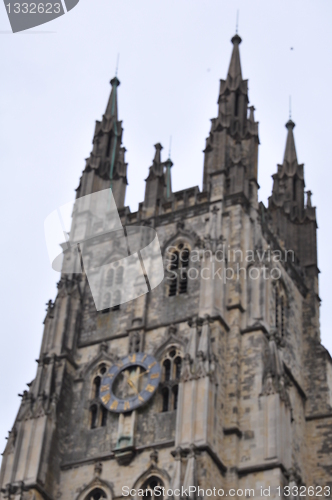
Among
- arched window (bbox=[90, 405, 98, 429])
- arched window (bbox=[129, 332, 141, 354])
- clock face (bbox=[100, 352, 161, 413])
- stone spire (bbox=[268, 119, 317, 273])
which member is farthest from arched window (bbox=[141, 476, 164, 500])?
stone spire (bbox=[268, 119, 317, 273])

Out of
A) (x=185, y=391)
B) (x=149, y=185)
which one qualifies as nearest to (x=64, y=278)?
(x=149, y=185)

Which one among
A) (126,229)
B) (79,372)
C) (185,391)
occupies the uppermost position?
(126,229)

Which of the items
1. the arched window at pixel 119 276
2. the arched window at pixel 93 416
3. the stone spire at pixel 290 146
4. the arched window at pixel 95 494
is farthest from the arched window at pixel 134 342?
the stone spire at pixel 290 146

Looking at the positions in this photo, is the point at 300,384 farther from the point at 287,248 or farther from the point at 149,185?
the point at 149,185

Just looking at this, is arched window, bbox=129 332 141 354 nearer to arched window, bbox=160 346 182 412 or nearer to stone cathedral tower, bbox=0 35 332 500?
stone cathedral tower, bbox=0 35 332 500

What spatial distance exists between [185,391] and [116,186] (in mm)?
16659

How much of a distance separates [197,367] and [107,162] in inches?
677

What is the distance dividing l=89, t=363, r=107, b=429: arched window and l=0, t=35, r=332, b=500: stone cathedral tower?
6 centimetres

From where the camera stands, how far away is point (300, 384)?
152 ft

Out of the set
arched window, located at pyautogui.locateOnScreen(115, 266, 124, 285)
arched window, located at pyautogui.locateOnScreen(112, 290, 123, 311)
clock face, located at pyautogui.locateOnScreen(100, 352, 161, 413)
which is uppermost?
arched window, located at pyautogui.locateOnScreen(115, 266, 124, 285)

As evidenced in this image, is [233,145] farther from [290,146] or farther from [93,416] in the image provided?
[93,416]

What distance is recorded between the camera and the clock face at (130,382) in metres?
41.9

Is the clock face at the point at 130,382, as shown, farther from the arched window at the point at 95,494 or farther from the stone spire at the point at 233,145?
the stone spire at the point at 233,145

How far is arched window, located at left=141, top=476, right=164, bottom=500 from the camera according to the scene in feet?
128
